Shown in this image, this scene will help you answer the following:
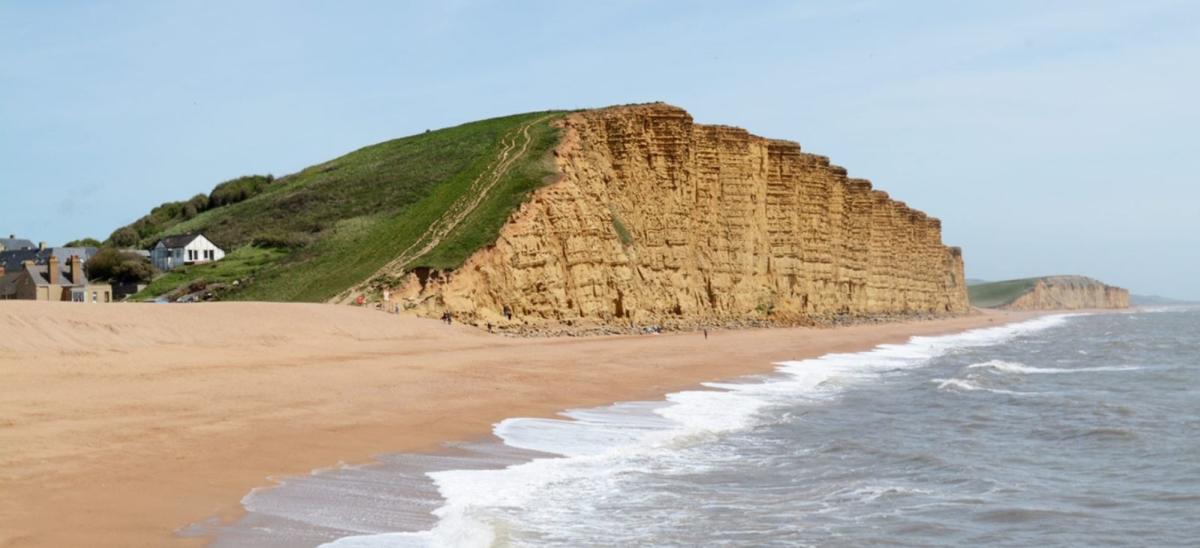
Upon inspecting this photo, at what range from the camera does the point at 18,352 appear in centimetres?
1800

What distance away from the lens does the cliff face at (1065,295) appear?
183375mm

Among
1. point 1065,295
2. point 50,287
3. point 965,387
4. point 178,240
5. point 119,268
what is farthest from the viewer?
point 1065,295

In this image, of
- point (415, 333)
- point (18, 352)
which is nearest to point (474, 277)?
point (415, 333)

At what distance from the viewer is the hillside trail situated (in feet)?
135

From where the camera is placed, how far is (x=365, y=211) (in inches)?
2420

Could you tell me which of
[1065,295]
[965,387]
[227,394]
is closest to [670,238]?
[965,387]

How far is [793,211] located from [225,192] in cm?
4783

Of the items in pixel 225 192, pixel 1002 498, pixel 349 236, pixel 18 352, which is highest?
pixel 225 192

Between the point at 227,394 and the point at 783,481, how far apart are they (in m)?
8.56

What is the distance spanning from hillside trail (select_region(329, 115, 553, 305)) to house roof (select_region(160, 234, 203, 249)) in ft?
69.2

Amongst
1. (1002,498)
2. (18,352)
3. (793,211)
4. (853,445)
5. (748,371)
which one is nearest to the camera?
(1002,498)

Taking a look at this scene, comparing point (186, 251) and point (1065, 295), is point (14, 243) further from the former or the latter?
point (1065, 295)

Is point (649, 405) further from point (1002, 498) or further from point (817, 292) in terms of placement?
point (817, 292)

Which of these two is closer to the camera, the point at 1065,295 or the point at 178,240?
the point at 178,240
